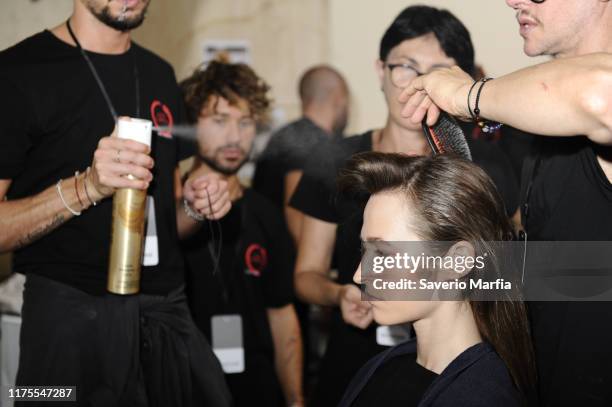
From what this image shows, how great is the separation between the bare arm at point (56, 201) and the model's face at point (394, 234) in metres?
0.49

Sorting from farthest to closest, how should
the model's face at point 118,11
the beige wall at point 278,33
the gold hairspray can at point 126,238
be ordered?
the beige wall at point 278,33 → the model's face at point 118,11 → the gold hairspray can at point 126,238

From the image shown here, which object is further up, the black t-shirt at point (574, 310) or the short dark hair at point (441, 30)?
the short dark hair at point (441, 30)

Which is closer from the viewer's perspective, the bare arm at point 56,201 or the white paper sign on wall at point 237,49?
the bare arm at point 56,201

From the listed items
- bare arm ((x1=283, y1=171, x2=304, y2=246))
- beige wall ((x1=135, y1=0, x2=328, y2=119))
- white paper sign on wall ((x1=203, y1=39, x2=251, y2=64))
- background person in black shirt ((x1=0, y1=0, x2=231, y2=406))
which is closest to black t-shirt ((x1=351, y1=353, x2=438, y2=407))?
background person in black shirt ((x1=0, y1=0, x2=231, y2=406))

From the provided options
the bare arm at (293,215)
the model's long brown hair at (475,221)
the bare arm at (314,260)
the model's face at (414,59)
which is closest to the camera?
the model's long brown hair at (475,221)

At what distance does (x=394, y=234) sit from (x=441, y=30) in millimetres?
741

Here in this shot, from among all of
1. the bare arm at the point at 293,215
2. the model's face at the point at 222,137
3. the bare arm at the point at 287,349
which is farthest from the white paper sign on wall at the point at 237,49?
the bare arm at the point at 287,349

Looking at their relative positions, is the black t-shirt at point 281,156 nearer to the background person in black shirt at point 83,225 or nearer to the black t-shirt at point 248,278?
the black t-shirt at point 248,278

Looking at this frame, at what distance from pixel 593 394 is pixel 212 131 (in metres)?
1.61

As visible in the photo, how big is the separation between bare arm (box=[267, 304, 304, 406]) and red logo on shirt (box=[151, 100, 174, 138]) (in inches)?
36.2

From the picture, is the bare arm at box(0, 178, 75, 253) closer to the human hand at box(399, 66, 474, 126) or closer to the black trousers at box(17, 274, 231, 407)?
the black trousers at box(17, 274, 231, 407)

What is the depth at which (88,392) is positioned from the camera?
162cm

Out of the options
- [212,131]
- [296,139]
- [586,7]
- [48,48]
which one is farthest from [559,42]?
[296,139]

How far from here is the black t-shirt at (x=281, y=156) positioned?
3.41 metres
